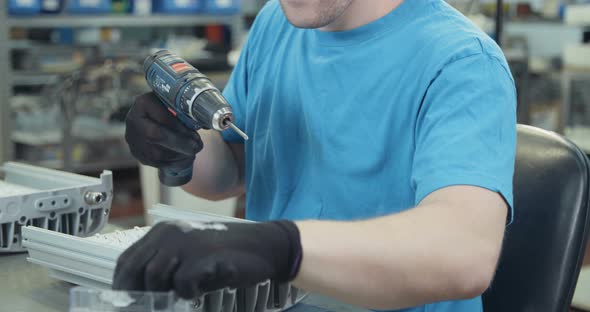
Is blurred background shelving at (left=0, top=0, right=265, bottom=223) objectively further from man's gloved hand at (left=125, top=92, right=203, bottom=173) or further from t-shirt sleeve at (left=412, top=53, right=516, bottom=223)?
t-shirt sleeve at (left=412, top=53, right=516, bottom=223)

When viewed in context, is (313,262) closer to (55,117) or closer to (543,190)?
(543,190)

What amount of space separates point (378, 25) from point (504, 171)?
0.35m

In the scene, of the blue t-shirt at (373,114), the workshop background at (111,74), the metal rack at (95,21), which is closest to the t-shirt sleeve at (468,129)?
the blue t-shirt at (373,114)

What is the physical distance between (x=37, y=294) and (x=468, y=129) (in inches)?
22.3

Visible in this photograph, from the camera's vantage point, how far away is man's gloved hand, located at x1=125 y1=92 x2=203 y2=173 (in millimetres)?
1160

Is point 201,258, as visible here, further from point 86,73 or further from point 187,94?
point 86,73

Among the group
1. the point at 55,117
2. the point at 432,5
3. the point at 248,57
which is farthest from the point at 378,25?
the point at 55,117

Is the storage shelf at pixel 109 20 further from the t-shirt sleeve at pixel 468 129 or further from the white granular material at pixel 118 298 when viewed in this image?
the white granular material at pixel 118 298

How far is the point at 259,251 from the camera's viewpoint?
0.73m

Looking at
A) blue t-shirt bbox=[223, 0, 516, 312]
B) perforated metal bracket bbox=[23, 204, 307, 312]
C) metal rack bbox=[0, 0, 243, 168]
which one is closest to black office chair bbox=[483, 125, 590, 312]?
blue t-shirt bbox=[223, 0, 516, 312]

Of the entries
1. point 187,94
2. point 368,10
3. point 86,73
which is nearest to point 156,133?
point 187,94

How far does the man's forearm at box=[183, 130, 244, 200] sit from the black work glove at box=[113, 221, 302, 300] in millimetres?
641

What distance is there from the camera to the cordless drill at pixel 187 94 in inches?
41.4

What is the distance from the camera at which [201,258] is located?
71 cm
